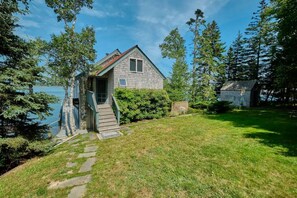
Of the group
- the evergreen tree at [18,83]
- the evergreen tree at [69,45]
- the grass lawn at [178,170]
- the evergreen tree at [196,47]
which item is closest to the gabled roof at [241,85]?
the evergreen tree at [196,47]

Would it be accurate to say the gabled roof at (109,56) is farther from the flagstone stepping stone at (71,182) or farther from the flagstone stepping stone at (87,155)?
the flagstone stepping stone at (71,182)

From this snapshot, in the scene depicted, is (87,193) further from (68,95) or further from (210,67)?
(210,67)

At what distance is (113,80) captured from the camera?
36.7ft

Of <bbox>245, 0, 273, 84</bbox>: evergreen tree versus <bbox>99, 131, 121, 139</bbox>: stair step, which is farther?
<bbox>245, 0, 273, 84</bbox>: evergreen tree

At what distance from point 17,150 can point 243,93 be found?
2666 cm

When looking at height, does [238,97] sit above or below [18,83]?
below

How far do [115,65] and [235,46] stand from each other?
28007 mm

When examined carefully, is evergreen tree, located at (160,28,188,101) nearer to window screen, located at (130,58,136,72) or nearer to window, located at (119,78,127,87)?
window screen, located at (130,58,136,72)

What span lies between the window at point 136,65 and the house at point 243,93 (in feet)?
61.6

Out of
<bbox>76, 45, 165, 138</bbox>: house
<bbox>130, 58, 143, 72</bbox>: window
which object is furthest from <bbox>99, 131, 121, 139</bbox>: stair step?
<bbox>130, 58, 143, 72</bbox>: window

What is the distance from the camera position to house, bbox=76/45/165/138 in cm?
1047

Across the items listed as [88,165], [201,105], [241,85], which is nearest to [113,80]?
[88,165]

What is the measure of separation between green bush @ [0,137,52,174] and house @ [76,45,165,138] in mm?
4205

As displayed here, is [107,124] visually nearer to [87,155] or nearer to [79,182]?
[87,155]
